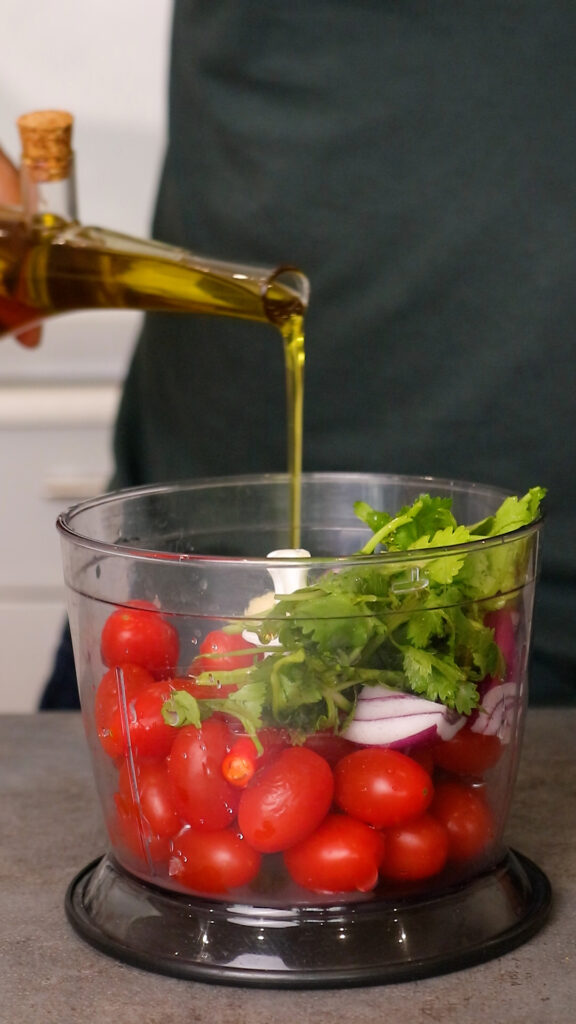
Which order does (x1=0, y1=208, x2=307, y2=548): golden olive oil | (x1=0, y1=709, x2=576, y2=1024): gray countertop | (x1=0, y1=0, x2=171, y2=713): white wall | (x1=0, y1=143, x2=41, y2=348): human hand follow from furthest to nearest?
(x1=0, y1=0, x2=171, y2=713): white wall
(x1=0, y1=143, x2=41, y2=348): human hand
(x1=0, y1=208, x2=307, y2=548): golden olive oil
(x1=0, y1=709, x2=576, y2=1024): gray countertop

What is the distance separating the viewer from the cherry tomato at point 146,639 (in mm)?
550

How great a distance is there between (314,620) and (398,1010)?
161mm

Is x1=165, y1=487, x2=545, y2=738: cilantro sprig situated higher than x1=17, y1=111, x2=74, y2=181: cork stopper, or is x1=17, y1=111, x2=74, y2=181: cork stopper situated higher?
x1=17, y1=111, x2=74, y2=181: cork stopper

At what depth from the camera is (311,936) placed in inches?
21.3

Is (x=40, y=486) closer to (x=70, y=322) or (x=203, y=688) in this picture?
(x=70, y=322)

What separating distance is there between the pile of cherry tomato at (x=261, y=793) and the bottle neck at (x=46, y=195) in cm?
41

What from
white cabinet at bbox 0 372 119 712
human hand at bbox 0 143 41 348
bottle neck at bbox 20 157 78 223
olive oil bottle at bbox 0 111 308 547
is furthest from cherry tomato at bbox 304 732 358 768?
white cabinet at bbox 0 372 119 712

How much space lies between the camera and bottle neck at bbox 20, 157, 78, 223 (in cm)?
89

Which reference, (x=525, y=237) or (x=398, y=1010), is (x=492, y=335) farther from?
(x=398, y=1010)

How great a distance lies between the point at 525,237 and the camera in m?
1.10

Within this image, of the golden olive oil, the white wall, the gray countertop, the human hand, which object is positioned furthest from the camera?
the white wall

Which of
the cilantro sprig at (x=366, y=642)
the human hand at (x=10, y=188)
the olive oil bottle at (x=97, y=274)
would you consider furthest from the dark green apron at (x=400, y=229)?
the cilantro sprig at (x=366, y=642)

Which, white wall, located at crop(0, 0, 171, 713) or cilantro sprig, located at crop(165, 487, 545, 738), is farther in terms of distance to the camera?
white wall, located at crop(0, 0, 171, 713)

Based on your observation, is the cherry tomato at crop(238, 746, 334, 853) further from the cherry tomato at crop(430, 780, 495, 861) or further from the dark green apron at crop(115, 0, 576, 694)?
the dark green apron at crop(115, 0, 576, 694)
